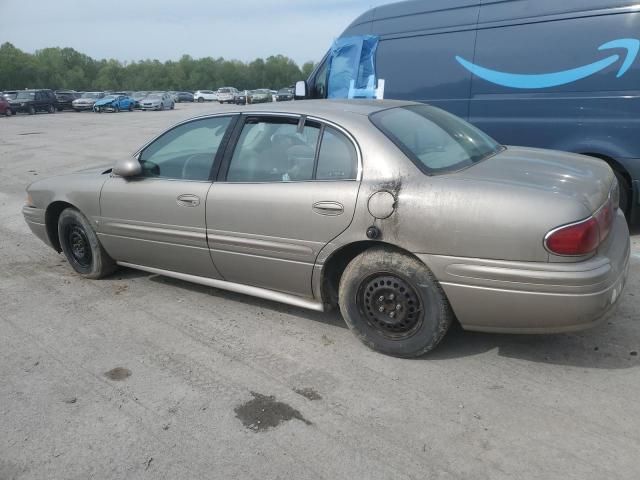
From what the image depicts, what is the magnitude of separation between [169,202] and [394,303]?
1.84m

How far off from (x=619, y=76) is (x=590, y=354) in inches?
130

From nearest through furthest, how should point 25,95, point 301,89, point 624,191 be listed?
point 624,191 < point 301,89 < point 25,95

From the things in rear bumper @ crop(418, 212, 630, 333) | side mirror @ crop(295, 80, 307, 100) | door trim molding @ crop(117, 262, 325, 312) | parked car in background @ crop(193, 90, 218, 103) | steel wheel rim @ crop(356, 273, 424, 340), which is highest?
side mirror @ crop(295, 80, 307, 100)

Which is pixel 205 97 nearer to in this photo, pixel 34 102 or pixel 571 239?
pixel 34 102

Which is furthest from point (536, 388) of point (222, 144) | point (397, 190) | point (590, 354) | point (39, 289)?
point (39, 289)

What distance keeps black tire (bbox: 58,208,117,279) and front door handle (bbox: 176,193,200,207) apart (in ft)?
3.73

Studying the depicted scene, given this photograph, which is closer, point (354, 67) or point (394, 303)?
point (394, 303)

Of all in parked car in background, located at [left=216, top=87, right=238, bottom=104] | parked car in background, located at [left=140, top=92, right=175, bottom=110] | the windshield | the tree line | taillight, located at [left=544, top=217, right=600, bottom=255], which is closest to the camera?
taillight, located at [left=544, top=217, right=600, bottom=255]

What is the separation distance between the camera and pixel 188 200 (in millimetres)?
3924

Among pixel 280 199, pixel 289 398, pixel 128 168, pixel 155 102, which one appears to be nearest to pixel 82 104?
pixel 155 102

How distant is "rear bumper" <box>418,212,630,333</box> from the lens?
2730 mm

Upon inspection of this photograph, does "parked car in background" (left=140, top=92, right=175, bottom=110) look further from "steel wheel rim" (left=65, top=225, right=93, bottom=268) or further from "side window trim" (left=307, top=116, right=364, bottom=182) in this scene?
"side window trim" (left=307, top=116, right=364, bottom=182)

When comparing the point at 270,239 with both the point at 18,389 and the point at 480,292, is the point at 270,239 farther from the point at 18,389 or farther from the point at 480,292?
the point at 18,389

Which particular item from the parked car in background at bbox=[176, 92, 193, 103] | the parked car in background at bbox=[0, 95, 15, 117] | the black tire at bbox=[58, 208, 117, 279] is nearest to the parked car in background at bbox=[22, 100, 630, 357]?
the black tire at bbox=[58, 208, 117, 279]
